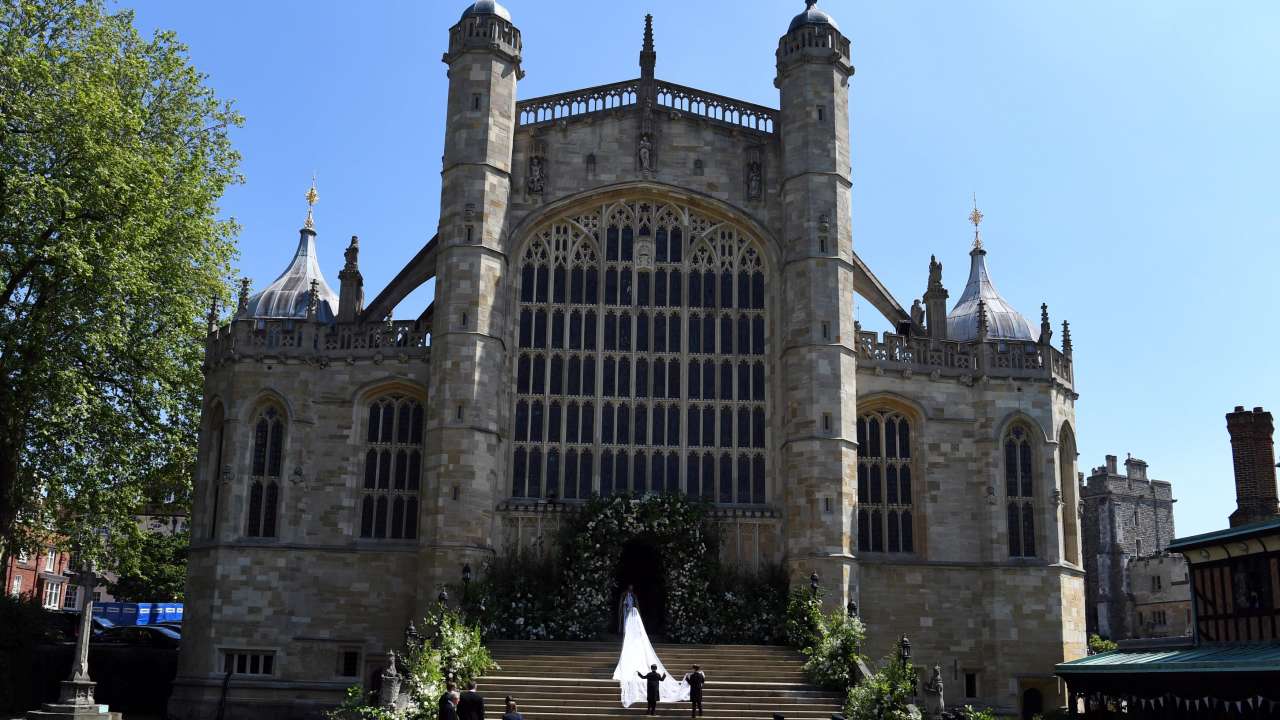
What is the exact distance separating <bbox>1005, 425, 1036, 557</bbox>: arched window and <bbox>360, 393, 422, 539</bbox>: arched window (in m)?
14.6

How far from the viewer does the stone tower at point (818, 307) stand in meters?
27.2

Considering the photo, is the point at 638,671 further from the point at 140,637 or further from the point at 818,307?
the point at 140,637

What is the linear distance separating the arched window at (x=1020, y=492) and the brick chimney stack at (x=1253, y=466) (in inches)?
193

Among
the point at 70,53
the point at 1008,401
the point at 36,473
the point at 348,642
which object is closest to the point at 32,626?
the point at 36,473

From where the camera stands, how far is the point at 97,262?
83.9 ft

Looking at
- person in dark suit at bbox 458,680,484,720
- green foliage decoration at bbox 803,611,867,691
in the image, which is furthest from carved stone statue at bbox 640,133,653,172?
person in dark suit at bbox 458,680,484,720

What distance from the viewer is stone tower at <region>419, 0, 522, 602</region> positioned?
2678 centimetres

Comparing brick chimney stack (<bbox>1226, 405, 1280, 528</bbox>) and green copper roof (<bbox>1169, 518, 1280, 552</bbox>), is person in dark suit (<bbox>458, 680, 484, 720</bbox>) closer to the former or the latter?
green copper roof (<bbox>1169, 518, 1280, 552</bbox>)

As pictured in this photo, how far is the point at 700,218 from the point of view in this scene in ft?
100

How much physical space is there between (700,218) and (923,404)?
7.36m

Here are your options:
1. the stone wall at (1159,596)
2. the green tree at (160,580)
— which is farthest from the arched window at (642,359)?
the stone wall at (1159,596)

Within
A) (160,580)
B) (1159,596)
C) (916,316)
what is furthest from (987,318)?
(160,580)

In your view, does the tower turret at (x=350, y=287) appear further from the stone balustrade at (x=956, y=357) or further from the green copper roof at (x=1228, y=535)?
the green copper roof at (x=1228, y=535)

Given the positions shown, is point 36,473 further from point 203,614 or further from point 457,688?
point 457,688
